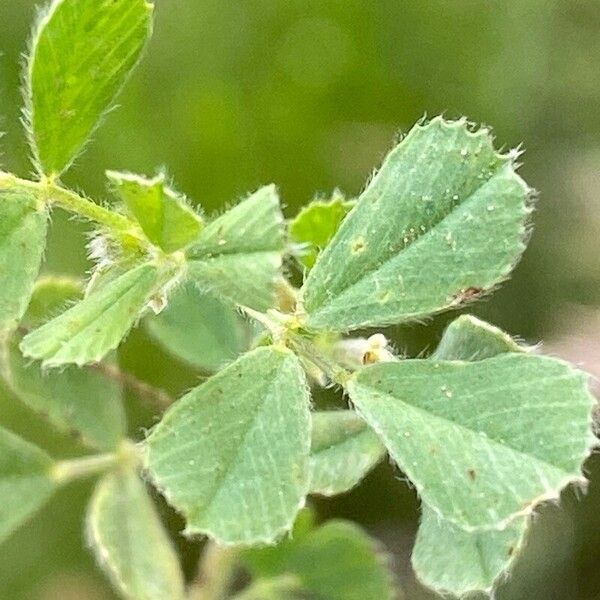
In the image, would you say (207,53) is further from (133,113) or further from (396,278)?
(396,278)

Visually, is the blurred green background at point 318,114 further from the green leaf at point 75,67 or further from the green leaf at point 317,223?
the green leaf at point 75,67

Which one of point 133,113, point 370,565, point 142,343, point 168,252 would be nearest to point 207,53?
point 133,113

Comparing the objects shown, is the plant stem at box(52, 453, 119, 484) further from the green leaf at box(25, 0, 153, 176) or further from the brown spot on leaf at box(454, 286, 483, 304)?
the brown spot on leaf at box(454, 286, 483, 304)

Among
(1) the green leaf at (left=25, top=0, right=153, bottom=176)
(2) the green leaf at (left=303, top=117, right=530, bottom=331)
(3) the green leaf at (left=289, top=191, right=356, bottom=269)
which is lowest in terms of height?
(3) the green leaf at (left=289, top=191, right=356, bottom=269)

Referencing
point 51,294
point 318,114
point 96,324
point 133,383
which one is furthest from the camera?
point 318,114

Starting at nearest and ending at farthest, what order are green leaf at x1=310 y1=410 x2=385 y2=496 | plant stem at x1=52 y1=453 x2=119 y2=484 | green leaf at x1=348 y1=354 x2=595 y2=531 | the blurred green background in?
green leaf at x1=348 y1=354 x2=595 y2=531
green leaf at x1=310 y1=410 x2=385 y2=496
plant stem at x1=52 y1=453 x2=119 y2=484
the blurred green background

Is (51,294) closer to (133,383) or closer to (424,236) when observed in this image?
(133,383)

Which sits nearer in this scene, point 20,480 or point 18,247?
point 18,247

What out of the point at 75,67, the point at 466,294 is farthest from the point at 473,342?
the point at 75,67

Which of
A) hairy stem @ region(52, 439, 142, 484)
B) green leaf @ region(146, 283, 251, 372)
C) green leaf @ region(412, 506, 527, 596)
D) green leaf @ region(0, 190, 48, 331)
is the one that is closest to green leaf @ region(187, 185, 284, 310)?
green leaf @ region(0, 190, 48, 331)
